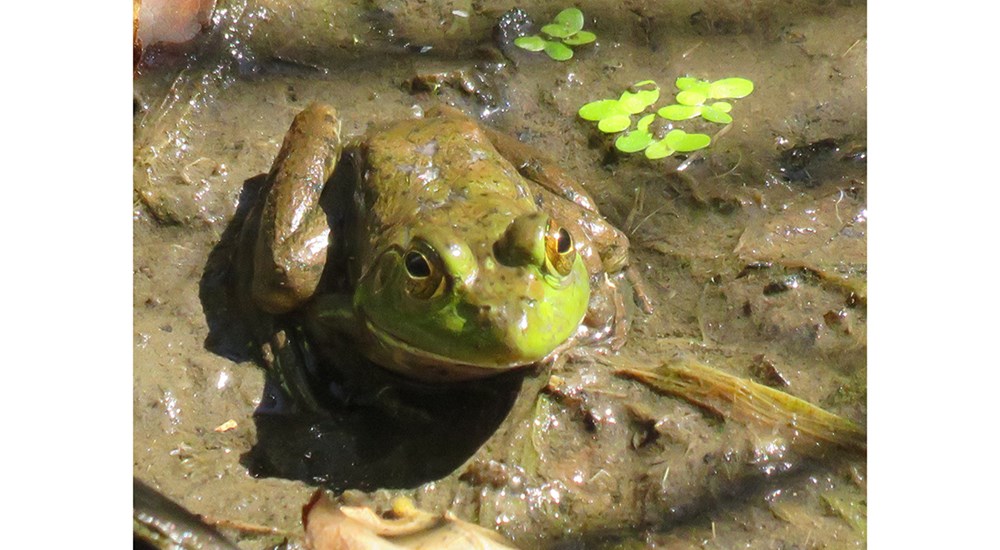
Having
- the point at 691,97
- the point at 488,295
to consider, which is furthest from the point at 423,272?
the point at 691,97

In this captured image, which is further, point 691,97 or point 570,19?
point 570,19

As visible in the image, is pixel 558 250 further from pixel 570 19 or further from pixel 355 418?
pixel 570 19

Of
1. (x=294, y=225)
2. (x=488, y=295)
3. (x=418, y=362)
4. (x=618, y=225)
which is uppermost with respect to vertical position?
(x=488, y=295)

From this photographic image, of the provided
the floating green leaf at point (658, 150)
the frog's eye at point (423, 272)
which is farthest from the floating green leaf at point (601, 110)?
the frog's eye at point (423, 272)

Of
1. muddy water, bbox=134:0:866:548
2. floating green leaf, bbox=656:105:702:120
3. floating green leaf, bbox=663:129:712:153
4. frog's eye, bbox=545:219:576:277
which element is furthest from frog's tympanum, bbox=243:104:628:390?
floating green leaf, bbox=656:105:702:120

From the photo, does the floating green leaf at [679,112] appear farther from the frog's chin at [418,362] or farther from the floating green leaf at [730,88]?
the frog's chin at [418,362]

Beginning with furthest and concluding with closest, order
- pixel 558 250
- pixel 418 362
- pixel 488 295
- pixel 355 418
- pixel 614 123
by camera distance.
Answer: pixel 614 123 < pixel 355 418 < pixel 418 362 < pixel 558 250 < pixel 488 295

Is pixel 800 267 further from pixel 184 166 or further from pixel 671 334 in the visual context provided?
pixel 184 166
